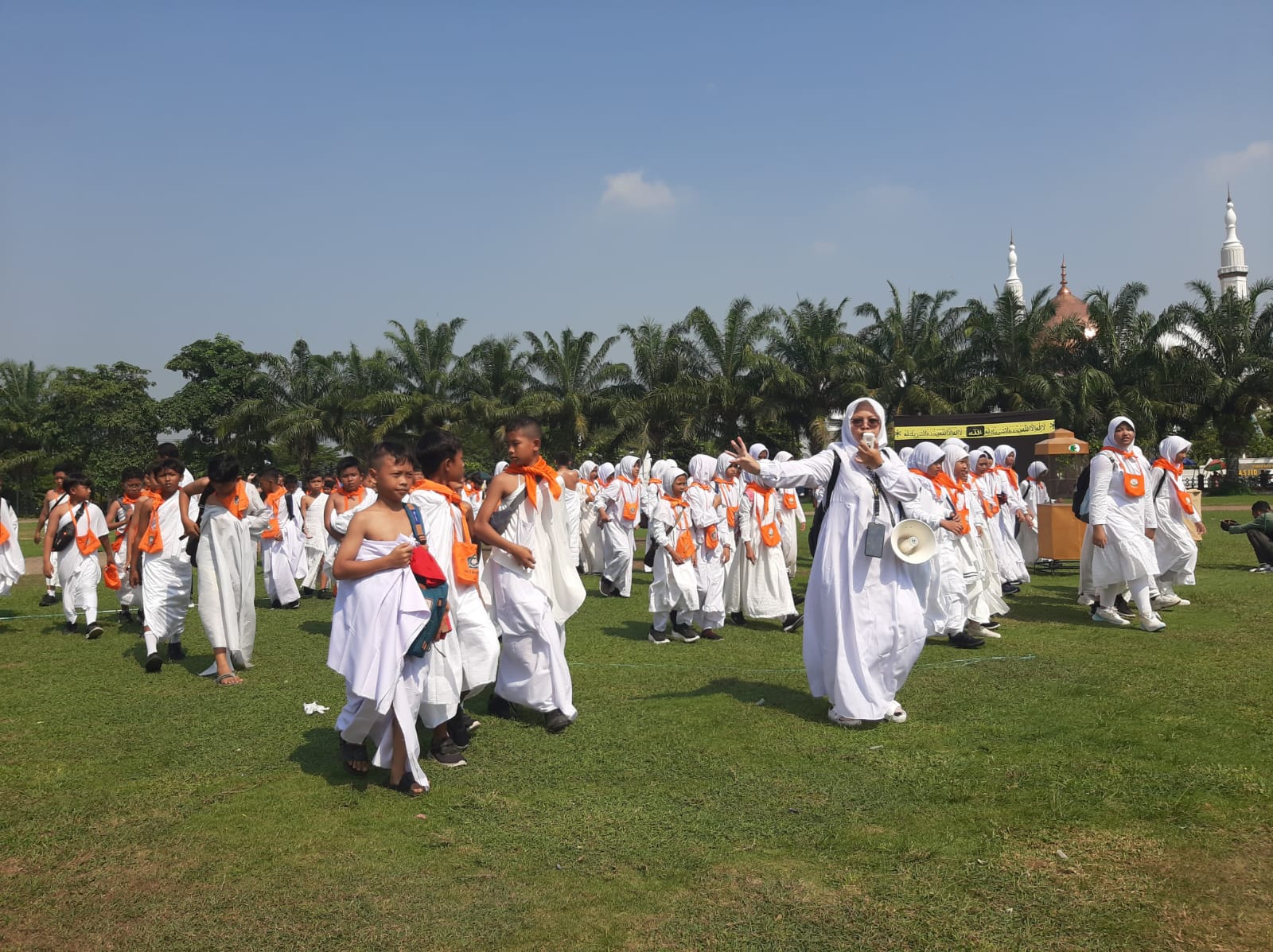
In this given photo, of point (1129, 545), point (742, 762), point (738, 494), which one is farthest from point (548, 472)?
point (1129, 545)

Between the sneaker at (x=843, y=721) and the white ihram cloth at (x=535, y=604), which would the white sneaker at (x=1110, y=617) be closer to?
the sneaker at (x=843, y=721)

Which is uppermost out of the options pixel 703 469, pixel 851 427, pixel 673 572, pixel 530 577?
pixel 851 427

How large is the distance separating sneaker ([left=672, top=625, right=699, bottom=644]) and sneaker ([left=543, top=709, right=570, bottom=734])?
3722 millimetres

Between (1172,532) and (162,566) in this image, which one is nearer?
(162,566)

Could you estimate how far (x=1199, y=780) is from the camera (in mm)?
4938

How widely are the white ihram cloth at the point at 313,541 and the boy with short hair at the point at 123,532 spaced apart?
2.53 meters

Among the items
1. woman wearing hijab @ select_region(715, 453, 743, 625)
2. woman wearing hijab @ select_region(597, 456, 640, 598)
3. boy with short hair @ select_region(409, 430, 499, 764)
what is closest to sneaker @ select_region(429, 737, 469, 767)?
boy with short hair @ select_region(409, 430, 499, 764)

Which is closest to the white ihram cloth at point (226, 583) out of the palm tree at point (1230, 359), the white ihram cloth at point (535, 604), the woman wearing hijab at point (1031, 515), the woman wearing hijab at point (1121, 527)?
the white ihram cloth at point (535, 604)

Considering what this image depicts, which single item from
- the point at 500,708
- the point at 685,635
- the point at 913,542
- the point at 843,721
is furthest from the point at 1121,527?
the point at 500,708

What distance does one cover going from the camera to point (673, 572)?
9.95 metres

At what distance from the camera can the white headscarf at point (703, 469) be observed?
10.8 meters

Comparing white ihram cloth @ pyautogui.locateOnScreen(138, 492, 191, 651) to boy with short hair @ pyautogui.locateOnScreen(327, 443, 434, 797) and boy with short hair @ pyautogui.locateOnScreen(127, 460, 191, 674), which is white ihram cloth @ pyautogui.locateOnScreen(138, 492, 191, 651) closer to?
boy with short hair @ pyautogui.locateOnScreen(127, 460, 191, 674)

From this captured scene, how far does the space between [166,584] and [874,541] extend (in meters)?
6.49

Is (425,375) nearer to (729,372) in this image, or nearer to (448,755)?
(729,372)
